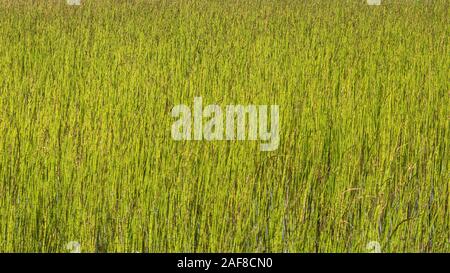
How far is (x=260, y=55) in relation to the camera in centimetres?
543

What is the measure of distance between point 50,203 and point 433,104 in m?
2.44

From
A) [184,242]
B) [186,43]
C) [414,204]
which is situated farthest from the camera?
[186,43]

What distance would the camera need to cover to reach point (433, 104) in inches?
168

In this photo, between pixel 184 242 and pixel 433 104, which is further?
pixel 433 104

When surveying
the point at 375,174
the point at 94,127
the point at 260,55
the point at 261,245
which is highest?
the point at 260,55

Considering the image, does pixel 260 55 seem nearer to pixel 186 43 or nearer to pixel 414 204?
pixel 186 43

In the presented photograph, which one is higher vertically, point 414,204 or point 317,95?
point 317,95

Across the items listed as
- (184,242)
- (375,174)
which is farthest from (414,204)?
(184,242)

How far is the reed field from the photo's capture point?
2.73 meters

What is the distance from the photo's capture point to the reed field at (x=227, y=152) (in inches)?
108

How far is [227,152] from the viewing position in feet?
11.1
